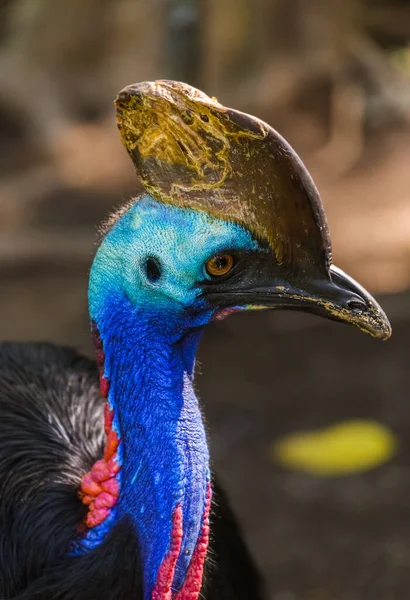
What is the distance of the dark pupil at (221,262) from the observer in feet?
6.18

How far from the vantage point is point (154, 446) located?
200 centimetres

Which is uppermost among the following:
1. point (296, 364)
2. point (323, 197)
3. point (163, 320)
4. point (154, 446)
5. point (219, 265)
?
point (323, 197)

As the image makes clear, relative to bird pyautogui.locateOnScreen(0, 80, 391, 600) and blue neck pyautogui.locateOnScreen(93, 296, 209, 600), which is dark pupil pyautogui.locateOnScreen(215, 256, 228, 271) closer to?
bird pyautogui.locateOnScreen(0, 80, 391, 600)

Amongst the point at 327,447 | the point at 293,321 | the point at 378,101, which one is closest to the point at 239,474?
the point at 327,447

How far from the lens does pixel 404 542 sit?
12.3 ft

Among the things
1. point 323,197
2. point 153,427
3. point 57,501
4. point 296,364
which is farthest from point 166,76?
point 153,427

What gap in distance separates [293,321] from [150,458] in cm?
304

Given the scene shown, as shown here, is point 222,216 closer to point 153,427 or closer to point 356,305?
point 356,305

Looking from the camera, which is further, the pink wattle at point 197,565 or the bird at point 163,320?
the pink wattle at point 197,565

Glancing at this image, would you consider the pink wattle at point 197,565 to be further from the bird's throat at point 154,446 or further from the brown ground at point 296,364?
the brown ground at point 296,364

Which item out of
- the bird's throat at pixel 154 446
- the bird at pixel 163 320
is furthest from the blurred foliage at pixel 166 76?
the bird's throat at pixel 154 446

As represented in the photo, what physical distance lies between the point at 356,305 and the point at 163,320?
1.13 feet

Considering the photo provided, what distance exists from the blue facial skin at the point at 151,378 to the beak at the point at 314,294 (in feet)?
0.25

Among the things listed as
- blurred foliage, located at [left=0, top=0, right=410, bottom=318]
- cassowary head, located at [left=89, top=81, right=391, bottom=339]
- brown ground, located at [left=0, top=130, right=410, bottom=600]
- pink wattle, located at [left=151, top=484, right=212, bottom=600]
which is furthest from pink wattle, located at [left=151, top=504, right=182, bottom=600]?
blurred foliage, located at [left=0, top=0, right=410, bottom=318]
